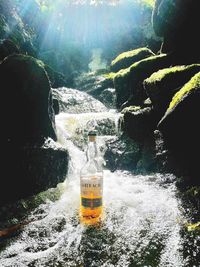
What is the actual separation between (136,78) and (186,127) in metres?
6.49

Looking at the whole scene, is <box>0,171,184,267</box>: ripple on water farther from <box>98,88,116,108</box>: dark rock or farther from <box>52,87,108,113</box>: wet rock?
<box>98,88,116,108</box>: dark rock

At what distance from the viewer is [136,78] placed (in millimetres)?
11750

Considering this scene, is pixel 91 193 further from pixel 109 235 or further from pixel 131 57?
pixel 131 57

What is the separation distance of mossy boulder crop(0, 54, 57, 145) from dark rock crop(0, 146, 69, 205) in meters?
0.32

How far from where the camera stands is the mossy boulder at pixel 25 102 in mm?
5664

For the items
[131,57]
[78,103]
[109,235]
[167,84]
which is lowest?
[78,103]

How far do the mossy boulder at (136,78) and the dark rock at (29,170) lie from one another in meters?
5.42

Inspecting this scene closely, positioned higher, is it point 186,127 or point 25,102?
point 25,102

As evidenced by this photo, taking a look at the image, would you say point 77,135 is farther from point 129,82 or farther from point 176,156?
point 129,82

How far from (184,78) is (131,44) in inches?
873

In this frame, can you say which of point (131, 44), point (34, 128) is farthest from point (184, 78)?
point (131, 44)

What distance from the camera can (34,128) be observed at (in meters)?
5.91

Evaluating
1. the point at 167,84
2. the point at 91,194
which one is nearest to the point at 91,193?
the point at 91,194

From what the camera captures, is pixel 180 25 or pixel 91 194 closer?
pixel 91 194
